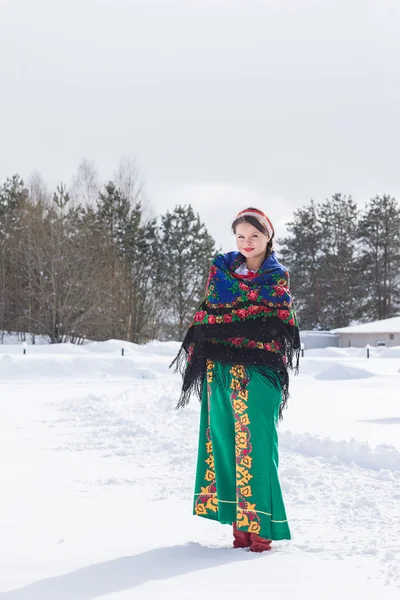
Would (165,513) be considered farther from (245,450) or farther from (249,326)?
(249,326)

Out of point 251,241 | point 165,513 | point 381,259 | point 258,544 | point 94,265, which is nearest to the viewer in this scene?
point 258,544

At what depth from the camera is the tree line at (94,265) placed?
3859 cm

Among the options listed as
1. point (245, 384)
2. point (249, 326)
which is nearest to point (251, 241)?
point (249, 326)

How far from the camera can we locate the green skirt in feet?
10.6

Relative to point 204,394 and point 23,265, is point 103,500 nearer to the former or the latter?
point 204,394

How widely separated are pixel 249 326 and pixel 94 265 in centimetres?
3716

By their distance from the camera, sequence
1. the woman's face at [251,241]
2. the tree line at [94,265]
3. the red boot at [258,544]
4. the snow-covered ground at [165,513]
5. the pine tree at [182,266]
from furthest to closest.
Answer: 1. the pine tree at [182,266]
2. the tree line at [94,265]
3. the woman's face at [251,241]
4. the red boot at [258,544]
5. the snow-covered ground at [165,513]

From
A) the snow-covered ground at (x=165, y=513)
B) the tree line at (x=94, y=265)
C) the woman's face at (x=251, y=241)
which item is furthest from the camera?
the tree line at (x=94, y=265)

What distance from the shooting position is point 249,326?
327cm

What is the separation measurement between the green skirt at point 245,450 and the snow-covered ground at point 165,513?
160 millimetres

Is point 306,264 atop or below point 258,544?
atop

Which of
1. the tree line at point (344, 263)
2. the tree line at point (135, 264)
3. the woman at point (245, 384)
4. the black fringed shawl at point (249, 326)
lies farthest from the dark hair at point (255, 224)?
the tree line at point (344, 263)

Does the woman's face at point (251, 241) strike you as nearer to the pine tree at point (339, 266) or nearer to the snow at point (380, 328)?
the snow at point (380, 328)

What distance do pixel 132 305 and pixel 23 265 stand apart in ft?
23.8
